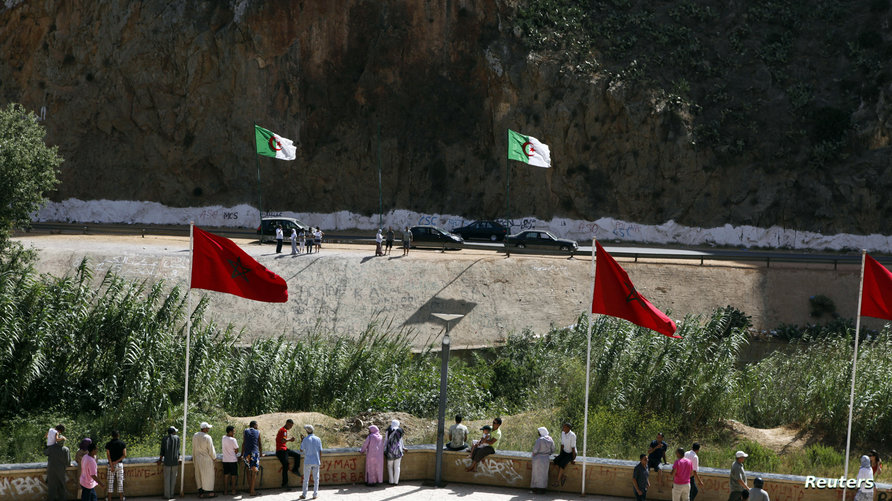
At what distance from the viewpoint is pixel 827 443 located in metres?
21.3

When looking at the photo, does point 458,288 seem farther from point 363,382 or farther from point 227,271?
point 227,271

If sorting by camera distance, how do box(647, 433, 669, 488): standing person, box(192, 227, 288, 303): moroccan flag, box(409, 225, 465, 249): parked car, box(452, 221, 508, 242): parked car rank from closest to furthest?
1. box(647, 433, 669, 488): standing person
2. box(192, 227, 288, 303): moroccan flag
3. box(409, 225, 465, 249): parked car
4. box(452, 221, 508, 242): parked car

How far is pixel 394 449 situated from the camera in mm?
16375

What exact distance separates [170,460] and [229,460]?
107 centimetres

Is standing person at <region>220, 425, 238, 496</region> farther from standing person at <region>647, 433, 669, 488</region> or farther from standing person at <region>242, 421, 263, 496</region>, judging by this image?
standing person at <region>647, 433, 669, 488</region>

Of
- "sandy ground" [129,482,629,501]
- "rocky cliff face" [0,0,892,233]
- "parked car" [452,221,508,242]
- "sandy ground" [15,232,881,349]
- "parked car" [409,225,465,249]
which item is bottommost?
"sandy ground" [129,482,629,501]

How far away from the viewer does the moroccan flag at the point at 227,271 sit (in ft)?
53.6

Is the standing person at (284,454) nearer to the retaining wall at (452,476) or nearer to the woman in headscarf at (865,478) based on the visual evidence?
the retaining wall at (452,476)

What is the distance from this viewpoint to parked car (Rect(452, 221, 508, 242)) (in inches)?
1870

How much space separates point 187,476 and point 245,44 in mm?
44558

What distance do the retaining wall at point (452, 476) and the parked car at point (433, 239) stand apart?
25845mm

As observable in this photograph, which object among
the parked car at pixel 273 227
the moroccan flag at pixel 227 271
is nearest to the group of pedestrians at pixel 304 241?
the parked car at pixel 273 227

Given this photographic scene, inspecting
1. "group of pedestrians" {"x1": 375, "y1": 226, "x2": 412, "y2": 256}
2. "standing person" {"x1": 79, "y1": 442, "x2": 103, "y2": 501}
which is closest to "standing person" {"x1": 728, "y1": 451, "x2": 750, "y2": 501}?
A: "standing person" {"x1": 79, "y1": 442, "x2": 103, "y2": 501}

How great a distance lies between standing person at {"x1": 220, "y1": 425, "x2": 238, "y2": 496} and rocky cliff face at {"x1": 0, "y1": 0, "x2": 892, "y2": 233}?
3765 centimetres
